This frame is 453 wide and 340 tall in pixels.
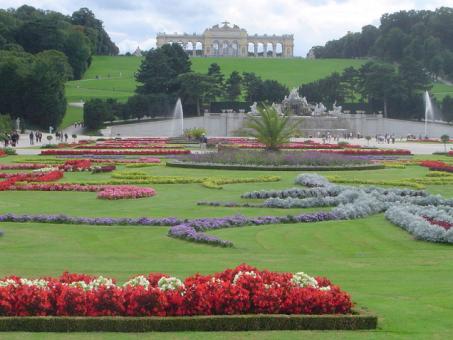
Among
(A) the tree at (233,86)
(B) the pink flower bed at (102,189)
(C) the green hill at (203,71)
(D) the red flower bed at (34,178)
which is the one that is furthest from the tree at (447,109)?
(B) the pink flower bed at (102,189)

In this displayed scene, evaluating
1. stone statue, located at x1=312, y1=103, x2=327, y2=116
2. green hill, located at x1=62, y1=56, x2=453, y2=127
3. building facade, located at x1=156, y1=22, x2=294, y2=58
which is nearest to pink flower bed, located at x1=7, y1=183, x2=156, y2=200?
stone statue, located at x1=312, y1=103, x2=327, y2=116

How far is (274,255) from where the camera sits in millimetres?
11078

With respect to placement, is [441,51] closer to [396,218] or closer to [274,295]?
[396,218]

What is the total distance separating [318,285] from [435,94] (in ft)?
284

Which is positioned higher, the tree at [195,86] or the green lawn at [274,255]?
the tree at [195,86]

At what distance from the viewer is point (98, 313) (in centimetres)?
649

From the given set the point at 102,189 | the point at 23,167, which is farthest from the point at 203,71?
the point at 102,189

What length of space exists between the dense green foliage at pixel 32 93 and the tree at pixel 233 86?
819 inches

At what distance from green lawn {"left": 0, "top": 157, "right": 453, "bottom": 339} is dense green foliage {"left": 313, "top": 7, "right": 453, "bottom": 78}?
82.9 meters

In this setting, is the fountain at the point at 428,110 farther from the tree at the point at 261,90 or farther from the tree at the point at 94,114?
the tree at the point at 94,114

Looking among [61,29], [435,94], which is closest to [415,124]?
[435,94]

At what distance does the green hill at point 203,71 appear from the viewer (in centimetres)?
9025

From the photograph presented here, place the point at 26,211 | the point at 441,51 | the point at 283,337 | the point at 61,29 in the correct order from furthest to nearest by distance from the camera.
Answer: the point at 441,51 < the point at 61,29 < the point at 26,211 < the point at 283,337

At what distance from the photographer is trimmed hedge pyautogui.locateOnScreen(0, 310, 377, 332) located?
6.34 metres
